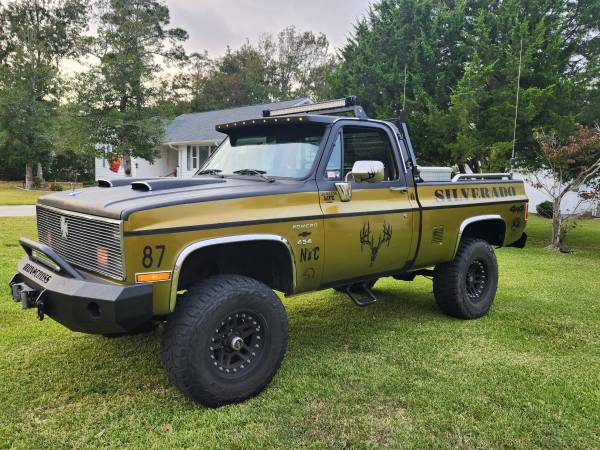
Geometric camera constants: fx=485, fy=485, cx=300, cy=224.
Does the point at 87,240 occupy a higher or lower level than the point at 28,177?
higher

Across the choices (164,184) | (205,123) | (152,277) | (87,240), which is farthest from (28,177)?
(152,277)

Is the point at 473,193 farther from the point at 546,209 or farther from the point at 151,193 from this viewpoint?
the point at 546,209

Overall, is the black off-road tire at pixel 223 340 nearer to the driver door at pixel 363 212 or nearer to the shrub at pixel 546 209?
the driver door at pixel 363 212

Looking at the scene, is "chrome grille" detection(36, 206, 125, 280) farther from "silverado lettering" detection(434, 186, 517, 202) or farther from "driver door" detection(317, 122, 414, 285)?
"silverado lettering" detection(434, 186, 517, 202)

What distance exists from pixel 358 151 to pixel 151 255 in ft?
7.55

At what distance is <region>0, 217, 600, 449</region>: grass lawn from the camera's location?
10.2ft

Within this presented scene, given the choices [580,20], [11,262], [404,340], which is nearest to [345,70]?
[580,20]

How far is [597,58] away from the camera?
11766mm

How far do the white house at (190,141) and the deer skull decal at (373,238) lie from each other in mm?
20896

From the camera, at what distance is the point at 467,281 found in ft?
18.5

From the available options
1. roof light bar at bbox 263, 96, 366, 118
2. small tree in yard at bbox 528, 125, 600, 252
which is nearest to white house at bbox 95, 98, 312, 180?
small tree in yard at bbox 528, 125, 600, 252

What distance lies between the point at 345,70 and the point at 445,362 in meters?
13.0

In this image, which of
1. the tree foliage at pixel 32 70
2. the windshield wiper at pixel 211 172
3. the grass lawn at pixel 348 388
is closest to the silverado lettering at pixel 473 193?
the grass lawn at pixel 348 388

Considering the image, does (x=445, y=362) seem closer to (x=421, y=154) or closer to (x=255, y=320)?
(x=255, y=320)
